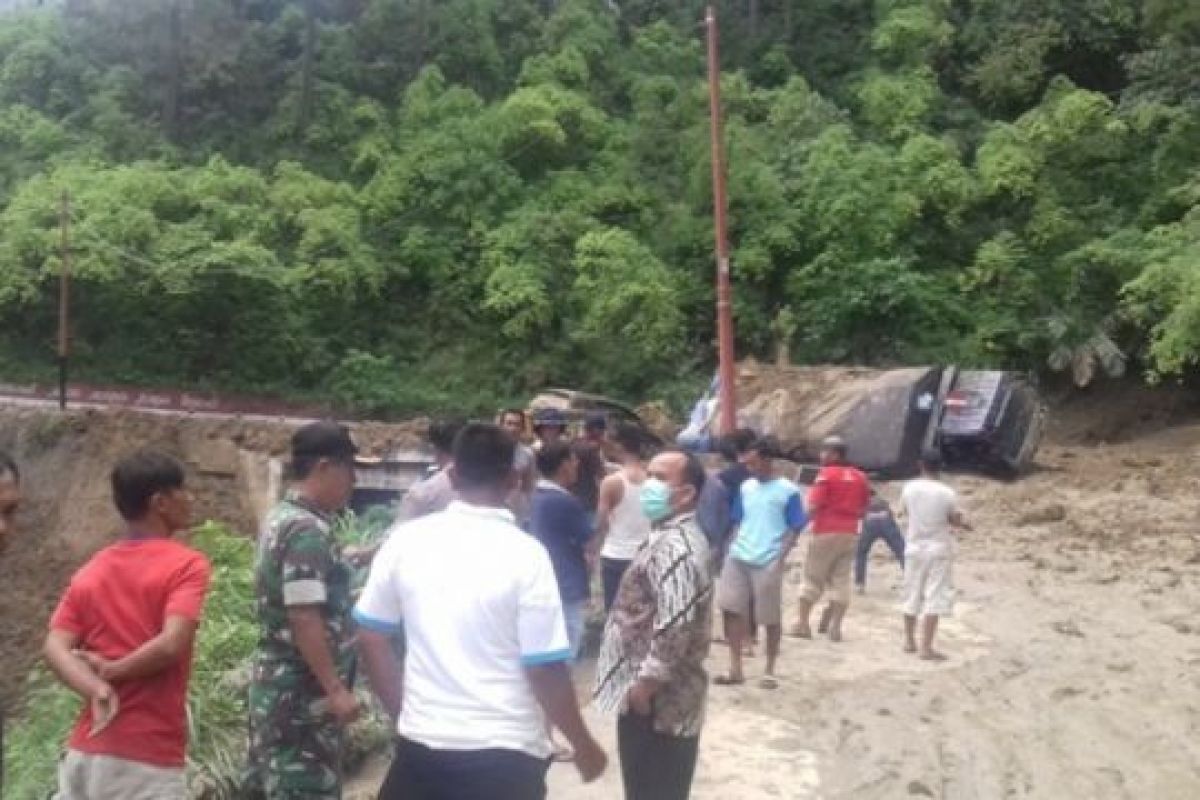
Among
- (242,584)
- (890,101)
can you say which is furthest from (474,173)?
(242,584)

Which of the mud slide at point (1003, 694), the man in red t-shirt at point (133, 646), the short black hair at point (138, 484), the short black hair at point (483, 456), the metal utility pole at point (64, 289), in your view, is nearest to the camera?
the short black hair at point (483, 456)

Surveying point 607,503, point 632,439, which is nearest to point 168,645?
point 607,503

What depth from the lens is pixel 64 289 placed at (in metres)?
31.1

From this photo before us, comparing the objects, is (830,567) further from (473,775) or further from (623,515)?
(473,775)

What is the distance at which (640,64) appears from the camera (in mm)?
42500

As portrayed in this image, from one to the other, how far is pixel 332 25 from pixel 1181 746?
40.9 m

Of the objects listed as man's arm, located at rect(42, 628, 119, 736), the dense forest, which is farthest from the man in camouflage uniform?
the dense forest

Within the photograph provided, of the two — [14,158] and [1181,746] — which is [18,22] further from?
[1181,746]

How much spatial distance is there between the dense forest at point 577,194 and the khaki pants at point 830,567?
54.2 ft

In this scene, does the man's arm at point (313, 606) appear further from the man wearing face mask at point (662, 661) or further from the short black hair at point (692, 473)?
the short black hair at point (692, 473)

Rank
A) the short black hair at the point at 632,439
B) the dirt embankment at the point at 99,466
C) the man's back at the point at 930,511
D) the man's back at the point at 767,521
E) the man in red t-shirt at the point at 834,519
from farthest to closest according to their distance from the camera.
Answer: the dirt embankment at the point at 99,466 < the man in red t-shirt at the point at 834,519 < the man's back at the point at 930,511 < the man's back at the point at 767,521 < the short black hair at the point at 632,439

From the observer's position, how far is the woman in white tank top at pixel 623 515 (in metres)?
8.18

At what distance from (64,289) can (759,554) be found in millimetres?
25210

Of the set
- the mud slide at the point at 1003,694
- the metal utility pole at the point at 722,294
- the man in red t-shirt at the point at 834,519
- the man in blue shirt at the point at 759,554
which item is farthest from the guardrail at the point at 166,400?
the man in blue shirt at the point at 759,554
